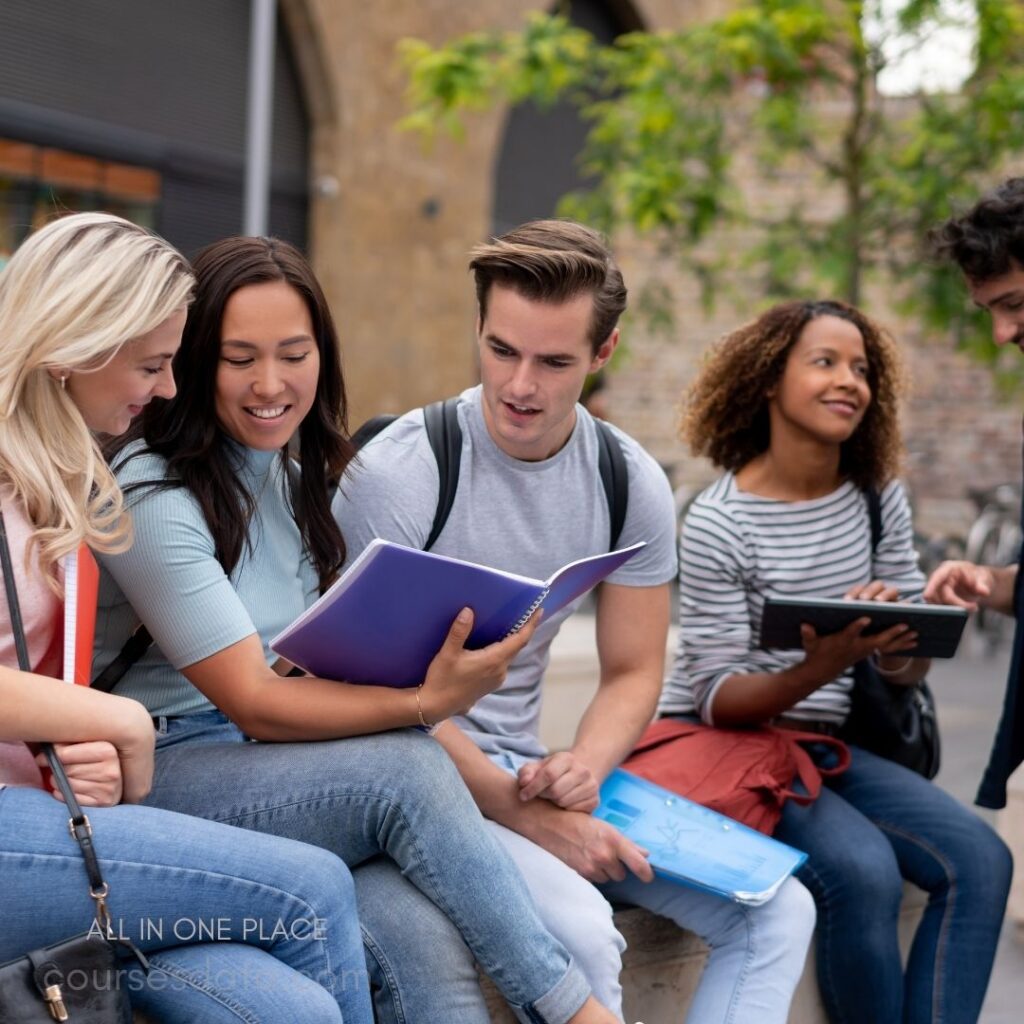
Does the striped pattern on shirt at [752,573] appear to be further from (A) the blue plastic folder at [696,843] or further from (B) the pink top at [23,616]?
(B) the pink top at [23,616]

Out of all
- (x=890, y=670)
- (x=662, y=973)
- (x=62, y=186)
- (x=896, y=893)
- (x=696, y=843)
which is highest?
(x=62, y=186)

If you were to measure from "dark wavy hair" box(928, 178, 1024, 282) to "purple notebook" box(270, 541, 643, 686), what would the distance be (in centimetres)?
142

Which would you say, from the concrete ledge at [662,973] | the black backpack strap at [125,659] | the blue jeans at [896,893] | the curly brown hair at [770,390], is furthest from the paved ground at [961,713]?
the black backpack strap at [125,659]

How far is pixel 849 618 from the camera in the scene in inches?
125

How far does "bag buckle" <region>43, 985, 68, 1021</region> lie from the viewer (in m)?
1.96

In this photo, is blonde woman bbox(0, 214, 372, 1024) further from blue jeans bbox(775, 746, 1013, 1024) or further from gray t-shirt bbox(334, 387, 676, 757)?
blue jeans bbox(775, 746, 1013, 1024)

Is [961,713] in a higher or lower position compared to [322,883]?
lower

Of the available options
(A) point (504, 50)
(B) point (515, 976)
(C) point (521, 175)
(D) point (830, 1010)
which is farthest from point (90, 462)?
(C) point (521, 175)

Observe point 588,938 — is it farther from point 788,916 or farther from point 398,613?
point 398,613

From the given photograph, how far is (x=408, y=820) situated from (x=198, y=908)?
38 cm

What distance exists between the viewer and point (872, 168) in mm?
8828

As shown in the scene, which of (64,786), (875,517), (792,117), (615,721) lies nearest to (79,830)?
(64,786)

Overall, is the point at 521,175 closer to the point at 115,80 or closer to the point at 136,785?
the point at 115,80

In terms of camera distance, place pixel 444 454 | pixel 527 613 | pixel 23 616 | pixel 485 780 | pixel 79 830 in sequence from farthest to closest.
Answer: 1. pixel 444 454
2. pixel 485 780
3. pixel 527 613
4. pixel 23 616
5. pixel 79 830
